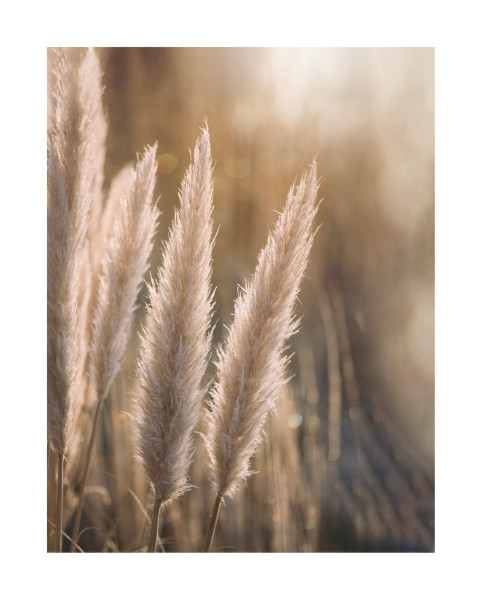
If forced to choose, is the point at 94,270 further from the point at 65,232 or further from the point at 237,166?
the point at 237,166

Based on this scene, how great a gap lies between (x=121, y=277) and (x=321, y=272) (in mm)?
601

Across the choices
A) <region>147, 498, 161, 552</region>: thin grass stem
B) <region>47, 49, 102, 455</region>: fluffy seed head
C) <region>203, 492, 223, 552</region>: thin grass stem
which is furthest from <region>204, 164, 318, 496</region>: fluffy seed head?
<region>47, 49, 102, 455</region>: fluffy seed head

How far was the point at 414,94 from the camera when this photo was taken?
1805 mm

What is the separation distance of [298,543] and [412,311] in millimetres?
786

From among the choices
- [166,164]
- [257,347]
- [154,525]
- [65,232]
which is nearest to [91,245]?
[65,232]

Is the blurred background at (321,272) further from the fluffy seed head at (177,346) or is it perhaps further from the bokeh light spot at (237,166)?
the fluffy seed head at (177,346)

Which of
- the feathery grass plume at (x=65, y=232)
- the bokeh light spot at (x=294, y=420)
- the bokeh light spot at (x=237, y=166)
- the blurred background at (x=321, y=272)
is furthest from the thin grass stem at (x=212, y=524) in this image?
the bokeh light spot at (x=237, y=166)

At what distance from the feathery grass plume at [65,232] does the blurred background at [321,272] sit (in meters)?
0.16

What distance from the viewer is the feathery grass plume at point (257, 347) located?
154 centimetres

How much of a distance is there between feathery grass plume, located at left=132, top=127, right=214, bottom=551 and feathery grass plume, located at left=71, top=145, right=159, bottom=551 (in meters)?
0.10

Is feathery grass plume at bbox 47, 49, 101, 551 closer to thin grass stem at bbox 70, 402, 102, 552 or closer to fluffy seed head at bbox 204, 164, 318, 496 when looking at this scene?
thin grass stem at bbox 70, 402, 102, 552
